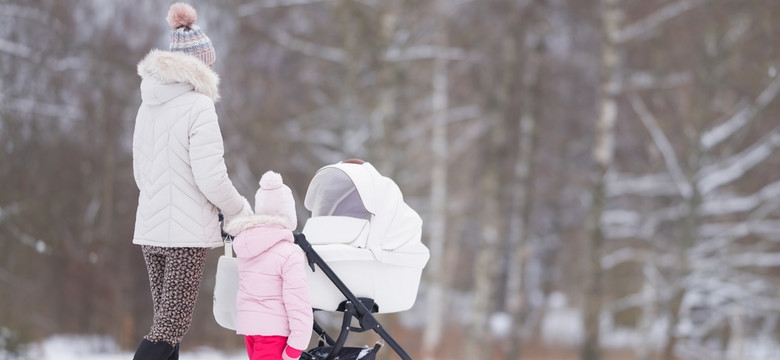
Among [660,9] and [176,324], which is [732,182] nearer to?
[660,9]

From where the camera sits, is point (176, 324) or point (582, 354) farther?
point (582, 354)

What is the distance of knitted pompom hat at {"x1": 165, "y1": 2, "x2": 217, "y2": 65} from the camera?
12.9 ft

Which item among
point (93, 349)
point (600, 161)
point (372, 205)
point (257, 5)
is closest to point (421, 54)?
point (257, 5)

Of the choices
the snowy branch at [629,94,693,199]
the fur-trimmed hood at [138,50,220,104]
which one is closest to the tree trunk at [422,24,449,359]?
the snowy branch at [629,94,693,199]

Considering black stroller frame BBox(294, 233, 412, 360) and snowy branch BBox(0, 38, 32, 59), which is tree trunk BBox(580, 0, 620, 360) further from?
black stroller frame BBox(294, 233, 412, 360)

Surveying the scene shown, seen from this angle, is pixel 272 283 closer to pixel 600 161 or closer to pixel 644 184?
pixel 600 161

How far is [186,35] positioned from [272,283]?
1127 millimetres

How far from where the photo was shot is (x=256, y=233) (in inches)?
150

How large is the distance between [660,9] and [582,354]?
4.79 meters

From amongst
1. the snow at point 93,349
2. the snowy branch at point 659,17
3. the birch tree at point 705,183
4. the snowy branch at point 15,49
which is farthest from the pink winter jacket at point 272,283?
the birch tree at point 705,183

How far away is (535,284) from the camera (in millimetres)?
26344

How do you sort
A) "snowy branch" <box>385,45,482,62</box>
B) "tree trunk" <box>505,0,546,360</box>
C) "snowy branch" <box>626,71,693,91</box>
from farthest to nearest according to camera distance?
"tree trunk" <box>505,0,546,360</box> → "snowy branch" <box>626,71,693,91</box> → "snowy branch" <box>385,45,482,62</box>

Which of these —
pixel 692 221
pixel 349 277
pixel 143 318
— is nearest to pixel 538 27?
pixel 692 221

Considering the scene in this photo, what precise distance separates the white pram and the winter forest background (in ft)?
19.1
